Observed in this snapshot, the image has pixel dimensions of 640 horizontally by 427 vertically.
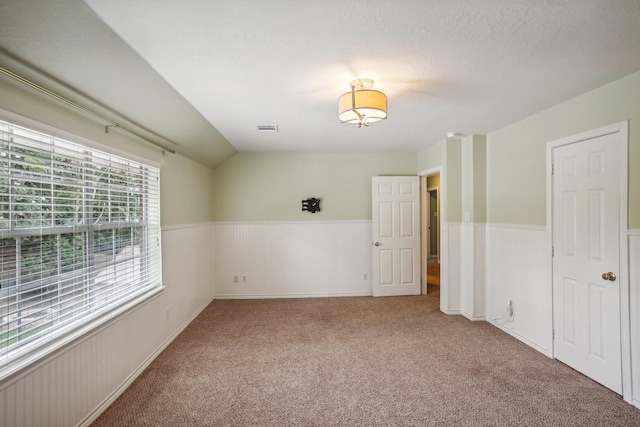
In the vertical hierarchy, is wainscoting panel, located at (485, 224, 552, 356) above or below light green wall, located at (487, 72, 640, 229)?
below

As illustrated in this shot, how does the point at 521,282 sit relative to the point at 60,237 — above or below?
below

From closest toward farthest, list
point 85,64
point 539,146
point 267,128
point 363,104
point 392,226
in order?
point 85,64
point 363,104
point 539,146
point 267,128
point 392,226

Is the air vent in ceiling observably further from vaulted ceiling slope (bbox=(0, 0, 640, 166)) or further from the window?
the window

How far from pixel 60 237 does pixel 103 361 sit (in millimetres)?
982

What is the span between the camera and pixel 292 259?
465 centimetres

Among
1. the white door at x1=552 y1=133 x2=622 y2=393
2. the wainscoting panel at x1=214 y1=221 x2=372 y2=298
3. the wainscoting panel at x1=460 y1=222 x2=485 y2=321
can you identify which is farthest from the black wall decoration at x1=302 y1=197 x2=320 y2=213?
the white door at x1=552 y1=133 x2=622 y2=393

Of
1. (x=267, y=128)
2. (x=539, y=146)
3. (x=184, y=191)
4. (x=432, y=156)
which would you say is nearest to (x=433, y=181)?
(x=432, y=156)

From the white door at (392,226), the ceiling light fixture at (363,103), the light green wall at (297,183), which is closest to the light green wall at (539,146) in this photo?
the white door at (392,226)

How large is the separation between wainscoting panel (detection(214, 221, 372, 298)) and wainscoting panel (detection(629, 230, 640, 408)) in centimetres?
302

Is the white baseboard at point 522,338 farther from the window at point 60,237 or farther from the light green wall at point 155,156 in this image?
the light green wall at point 155,156

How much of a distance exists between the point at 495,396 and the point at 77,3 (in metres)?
3.57

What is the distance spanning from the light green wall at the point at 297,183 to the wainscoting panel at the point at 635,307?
294cm

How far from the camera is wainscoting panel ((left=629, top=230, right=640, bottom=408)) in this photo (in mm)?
1999

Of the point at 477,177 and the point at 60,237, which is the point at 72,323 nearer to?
the point at 60,237
